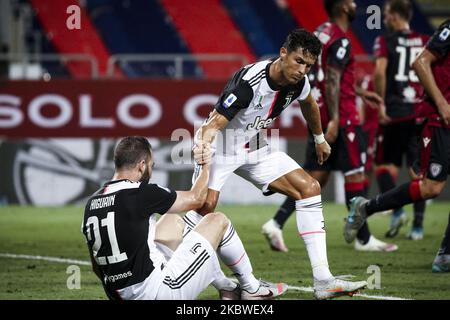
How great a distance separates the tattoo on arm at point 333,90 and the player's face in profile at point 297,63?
2.53m

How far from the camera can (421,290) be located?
7324 mm

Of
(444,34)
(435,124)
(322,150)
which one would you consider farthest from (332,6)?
(322,150)

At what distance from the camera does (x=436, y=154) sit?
809 cm

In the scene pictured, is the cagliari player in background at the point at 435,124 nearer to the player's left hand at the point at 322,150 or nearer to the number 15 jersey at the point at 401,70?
the player's left hand at the point at 322,150

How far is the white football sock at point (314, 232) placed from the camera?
691 centimetres

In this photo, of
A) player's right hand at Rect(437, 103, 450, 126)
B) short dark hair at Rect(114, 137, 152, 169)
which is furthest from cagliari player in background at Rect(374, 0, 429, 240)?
short dark hair at Rect(114, 137, 152, 169)

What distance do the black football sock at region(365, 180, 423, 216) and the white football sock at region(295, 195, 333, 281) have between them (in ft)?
4.72

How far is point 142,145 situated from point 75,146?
931 centimetres

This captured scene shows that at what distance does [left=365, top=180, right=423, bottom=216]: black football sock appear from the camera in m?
8.33

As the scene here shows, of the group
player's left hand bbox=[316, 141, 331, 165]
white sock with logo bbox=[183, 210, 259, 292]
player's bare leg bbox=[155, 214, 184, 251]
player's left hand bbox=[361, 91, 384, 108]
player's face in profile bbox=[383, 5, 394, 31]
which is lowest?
white sock with logo bbox=[183, 210, 259, 292]

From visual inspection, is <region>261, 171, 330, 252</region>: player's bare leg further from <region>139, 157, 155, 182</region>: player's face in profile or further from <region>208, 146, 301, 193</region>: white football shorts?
<region>139, 157, 155, 182</region>: player's face in profile

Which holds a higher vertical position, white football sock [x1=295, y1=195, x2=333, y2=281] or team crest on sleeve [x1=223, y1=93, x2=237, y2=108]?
team crest on sleeve [x1=223, y1=93, x2=237, y2=108]

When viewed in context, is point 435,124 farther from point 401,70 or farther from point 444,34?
point 401,70
